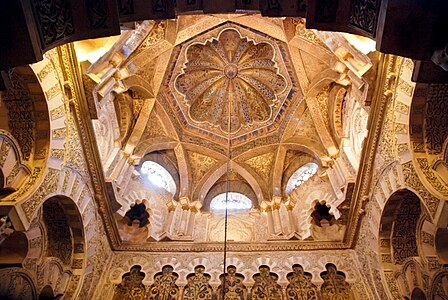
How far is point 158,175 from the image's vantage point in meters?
10.3

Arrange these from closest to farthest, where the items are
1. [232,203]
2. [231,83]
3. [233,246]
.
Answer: [233,246] < [232,203] < [231,83]

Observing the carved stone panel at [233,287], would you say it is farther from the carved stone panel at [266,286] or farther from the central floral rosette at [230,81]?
the central floral rosette at [230,81]

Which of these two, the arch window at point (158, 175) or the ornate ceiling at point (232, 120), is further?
the arch window at point (158, 175)

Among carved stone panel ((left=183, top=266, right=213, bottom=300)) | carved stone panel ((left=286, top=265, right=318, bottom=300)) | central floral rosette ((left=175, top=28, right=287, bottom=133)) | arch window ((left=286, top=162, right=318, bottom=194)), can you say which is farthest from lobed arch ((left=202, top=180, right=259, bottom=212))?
carved stone panel ((left=286, top=265, right=318, bottom=300))

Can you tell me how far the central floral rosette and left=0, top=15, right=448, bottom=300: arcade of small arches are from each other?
0.16 feet

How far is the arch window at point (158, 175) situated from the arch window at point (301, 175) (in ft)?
11.2

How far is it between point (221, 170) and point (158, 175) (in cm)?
194

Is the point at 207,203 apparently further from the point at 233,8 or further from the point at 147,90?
the point at 233,8

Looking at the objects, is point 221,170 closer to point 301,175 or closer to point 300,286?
point 301,175

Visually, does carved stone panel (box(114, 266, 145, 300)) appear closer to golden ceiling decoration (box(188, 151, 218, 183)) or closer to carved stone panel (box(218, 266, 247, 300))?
carved stone panel (box(218, 266, 247, 300))

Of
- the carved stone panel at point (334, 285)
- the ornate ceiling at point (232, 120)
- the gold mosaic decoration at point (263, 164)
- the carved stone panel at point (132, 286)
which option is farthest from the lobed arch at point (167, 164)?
the carved stone panel at point (334, 285)

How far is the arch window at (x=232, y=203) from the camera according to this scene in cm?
1032

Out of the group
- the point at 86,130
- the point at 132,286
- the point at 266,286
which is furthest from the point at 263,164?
the point at 86,130

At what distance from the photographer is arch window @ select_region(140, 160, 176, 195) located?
396 inches
